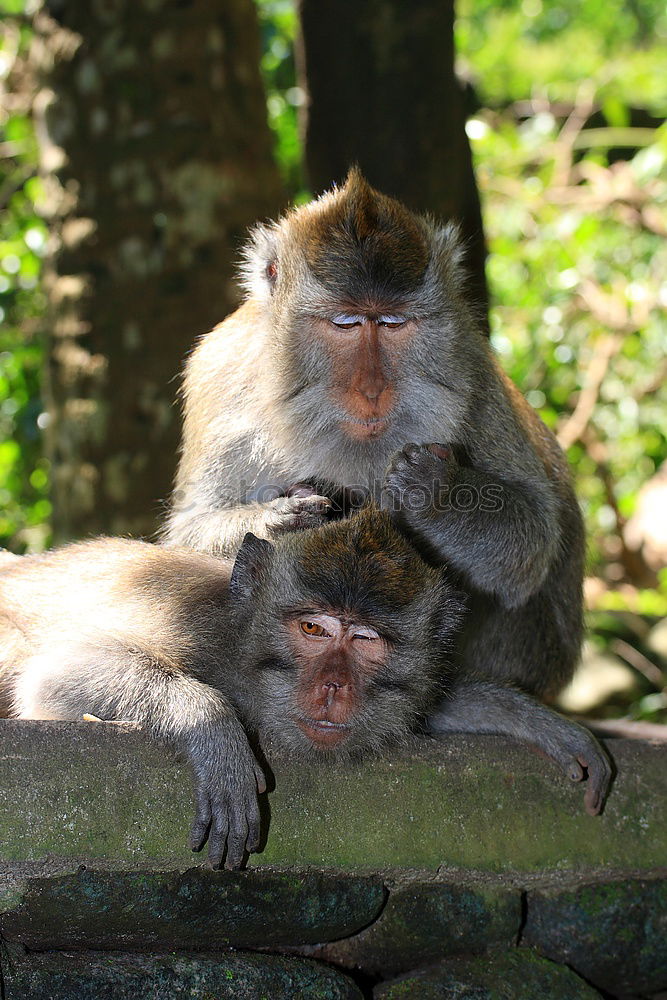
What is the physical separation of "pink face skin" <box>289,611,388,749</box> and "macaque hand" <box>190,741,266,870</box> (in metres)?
0.24

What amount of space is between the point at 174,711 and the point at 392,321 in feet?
4.49

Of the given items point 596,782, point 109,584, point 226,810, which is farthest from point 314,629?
point 596,782

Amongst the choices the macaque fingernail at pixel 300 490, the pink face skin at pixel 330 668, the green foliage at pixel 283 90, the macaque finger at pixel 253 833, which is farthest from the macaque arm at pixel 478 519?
the green foliage at pixel 283 90

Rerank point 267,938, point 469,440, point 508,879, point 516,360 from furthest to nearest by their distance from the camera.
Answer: point 516,360 → point 469,440 → point 508,879 → point 267,938

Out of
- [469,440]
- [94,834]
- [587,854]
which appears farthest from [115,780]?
[469,440]

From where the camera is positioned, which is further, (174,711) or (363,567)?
(363,567)

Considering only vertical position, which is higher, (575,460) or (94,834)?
(94,834)

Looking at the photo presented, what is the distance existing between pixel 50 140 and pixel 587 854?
13.3 ft

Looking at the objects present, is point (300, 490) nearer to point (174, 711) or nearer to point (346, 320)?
point (346, 320)

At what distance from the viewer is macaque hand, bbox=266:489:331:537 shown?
10.5 ft

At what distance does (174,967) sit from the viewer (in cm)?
228

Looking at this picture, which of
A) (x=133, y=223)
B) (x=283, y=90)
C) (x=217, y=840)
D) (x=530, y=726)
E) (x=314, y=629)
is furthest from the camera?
(x=283, y=90)

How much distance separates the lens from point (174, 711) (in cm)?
252

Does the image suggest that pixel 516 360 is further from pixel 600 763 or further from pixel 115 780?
pixel 115 780
